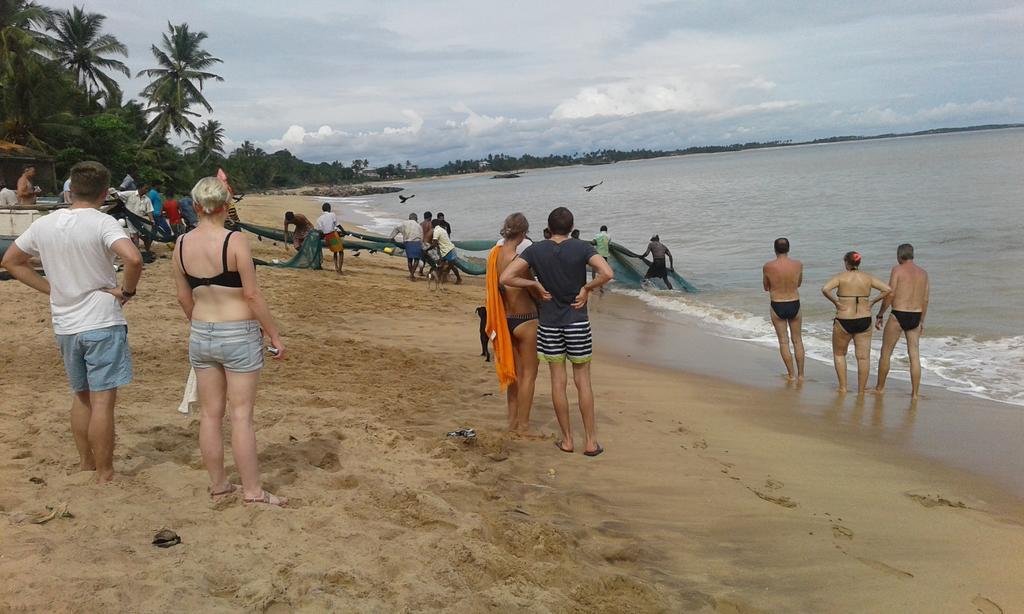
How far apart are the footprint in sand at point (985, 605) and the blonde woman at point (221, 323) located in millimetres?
3199

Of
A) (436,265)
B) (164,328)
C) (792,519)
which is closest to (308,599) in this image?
(792,519)

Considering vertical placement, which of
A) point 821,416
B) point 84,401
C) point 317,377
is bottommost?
point 821,416

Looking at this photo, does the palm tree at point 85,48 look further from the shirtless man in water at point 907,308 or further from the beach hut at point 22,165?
the shirtless man in water at point 907,308

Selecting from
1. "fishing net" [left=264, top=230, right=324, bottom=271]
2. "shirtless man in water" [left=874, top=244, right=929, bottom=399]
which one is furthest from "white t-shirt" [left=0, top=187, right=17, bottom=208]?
"shirtless man in water" [left=874, top=244, right=929, bottom=399]

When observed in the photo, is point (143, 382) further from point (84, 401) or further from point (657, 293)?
point (657, 293)

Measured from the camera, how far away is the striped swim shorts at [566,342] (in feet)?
14.7

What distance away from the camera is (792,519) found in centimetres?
383

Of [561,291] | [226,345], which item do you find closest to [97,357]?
[226,345]

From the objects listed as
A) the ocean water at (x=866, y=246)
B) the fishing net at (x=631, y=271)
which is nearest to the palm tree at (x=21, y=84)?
the ocean water at (x=866, y=246)

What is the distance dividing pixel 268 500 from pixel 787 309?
6190mm

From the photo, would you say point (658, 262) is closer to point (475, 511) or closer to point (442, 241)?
point (442, 241)

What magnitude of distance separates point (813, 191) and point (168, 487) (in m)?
42.0

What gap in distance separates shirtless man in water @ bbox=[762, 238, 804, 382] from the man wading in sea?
382 centimetres

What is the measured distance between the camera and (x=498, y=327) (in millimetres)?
4836
